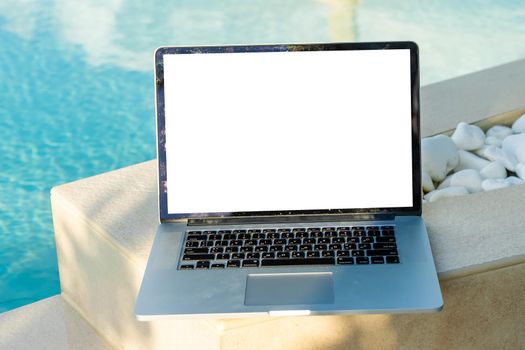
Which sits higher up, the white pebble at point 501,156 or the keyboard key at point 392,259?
the keyboard key at point 392,259

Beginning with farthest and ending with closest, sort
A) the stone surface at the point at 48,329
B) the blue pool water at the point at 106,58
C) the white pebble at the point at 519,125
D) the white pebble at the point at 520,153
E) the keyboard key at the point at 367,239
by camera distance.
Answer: the blue pool water at the point at 106,58, the white pebble at the point at 519,125, the white pebble at the point at 520,153, the stone surface at the point at 48,329, the keyboard key at the point at 367,239

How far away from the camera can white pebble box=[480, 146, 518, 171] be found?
1.80 m

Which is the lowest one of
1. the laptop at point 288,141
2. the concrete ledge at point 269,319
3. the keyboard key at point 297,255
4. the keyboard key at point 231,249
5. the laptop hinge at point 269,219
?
the concrete ledge at point 269,319

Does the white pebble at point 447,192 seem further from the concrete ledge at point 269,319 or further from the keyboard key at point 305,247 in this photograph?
the keyboard key at point 305,247

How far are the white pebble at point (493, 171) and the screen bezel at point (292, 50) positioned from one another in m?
0.41

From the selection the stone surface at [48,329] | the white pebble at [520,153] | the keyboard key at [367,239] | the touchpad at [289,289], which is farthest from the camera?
the white pebble at [520,153]

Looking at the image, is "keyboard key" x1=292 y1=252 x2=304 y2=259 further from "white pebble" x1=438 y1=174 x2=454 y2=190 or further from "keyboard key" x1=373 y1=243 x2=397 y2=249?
"white pebble" x1=438 y1=174 x2=454 y2=190

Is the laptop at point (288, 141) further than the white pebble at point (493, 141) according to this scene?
No

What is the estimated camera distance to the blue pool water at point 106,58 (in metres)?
2.74

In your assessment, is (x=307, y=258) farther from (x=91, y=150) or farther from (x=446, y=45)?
(x=446, y=45)

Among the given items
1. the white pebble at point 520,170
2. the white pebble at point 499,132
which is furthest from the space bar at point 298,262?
the white pebble at point 499,132

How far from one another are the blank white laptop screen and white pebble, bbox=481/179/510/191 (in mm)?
357

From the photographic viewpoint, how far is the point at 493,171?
1.75 meters

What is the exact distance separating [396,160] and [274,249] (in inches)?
9.2
